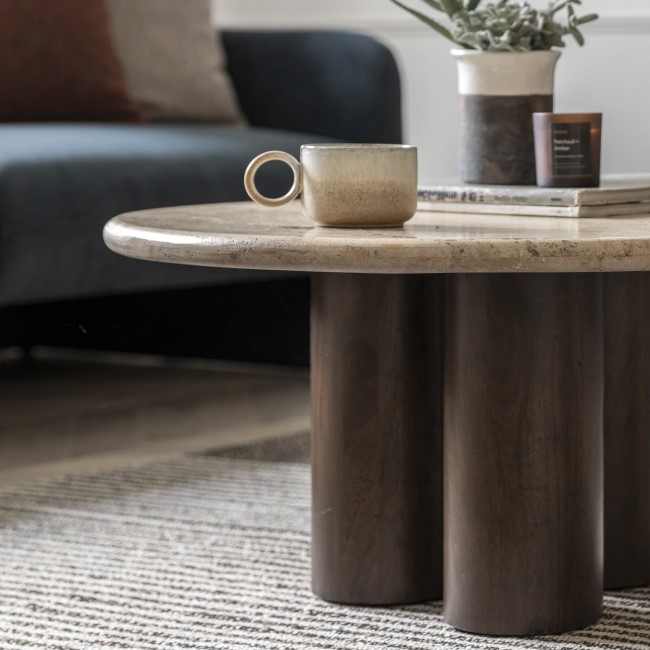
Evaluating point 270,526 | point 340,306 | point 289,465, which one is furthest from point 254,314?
point 340,306

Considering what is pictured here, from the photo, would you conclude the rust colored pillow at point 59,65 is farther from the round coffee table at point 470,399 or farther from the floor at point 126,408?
the round coffee table at point 470,399

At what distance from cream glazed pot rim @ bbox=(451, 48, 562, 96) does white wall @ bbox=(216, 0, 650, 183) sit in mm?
1178

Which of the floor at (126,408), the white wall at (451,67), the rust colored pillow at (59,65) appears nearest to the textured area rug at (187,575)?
the floor at (126,408)

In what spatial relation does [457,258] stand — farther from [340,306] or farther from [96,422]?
[96,422]

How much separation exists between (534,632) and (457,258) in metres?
0.39

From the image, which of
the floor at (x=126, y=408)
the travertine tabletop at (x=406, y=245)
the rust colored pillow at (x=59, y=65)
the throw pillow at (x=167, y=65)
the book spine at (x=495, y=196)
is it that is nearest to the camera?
the travertine tabletop at (x=406, y=245)

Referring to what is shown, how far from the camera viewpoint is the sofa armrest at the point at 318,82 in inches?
94.0

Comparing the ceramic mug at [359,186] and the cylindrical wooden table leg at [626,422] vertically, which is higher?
the ceramic mug at [359,186]

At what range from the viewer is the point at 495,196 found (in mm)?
1294

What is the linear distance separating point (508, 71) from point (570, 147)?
0.14 meters

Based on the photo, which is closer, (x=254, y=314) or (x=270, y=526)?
(x=270, y=526)

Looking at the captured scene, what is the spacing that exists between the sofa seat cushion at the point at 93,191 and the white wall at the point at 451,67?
2.12 feet

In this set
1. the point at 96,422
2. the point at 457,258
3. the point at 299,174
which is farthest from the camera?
the point at 96,422

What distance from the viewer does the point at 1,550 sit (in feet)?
4.86
